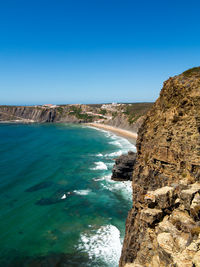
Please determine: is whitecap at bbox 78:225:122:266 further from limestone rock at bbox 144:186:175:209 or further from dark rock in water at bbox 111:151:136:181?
dark rock in water at bbox 111:151:136:181

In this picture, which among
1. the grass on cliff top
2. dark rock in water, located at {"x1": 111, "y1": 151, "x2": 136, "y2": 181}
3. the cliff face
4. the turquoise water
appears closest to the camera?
the cliff face

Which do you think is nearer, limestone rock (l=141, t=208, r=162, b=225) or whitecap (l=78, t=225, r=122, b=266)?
limestone rock (l=141, t=208, r=162, b=225)

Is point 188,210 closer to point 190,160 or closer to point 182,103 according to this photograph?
point 190,160

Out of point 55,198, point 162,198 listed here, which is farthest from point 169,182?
point 55,198

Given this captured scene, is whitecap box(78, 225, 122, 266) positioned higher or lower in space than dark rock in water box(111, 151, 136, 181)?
lower

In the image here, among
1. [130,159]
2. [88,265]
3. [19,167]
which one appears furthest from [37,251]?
[19,167]

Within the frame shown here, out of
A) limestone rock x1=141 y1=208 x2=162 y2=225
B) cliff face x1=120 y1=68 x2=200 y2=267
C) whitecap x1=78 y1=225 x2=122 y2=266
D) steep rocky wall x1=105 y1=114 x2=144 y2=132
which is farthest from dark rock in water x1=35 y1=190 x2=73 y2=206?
steep rocky wall x1=105 y1=114 x2=144 y2=132

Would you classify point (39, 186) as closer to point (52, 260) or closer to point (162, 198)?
point (52, 260)

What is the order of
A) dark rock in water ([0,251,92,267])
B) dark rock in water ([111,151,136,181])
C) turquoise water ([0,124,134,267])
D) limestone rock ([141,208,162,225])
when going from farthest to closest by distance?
dark rock in water ([111,151,136,181]) → turquoise water ([0,124,134,267]) → dark rock in water ([0,251,92,267]) → limestone rock ([141,208,162,225])
